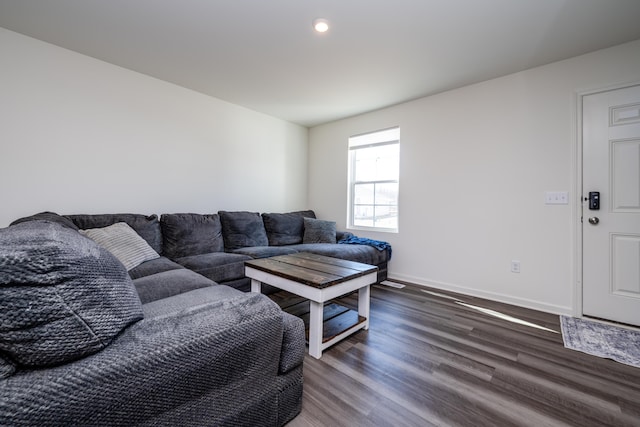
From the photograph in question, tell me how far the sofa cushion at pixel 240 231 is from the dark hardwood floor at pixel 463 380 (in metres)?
1.80

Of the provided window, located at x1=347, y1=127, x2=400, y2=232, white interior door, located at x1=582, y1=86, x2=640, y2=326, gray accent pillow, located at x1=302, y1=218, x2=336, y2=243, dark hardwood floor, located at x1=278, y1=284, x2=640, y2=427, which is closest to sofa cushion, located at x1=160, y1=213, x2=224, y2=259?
gray accent pillow, located at x1=302, y1=218, x2=336, y2=243

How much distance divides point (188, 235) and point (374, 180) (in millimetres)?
2603

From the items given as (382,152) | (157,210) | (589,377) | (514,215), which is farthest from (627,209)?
(157,210)

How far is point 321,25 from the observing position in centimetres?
212

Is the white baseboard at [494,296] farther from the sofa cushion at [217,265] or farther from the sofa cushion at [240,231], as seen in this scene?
the sofa cushion at [217,265]

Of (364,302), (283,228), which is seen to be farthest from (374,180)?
(364,302)

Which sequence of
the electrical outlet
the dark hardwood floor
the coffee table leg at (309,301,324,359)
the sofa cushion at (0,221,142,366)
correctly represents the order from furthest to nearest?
the electrical outlet
the coffee table leg at (309,301,324,359)
the dark hardwood floor
the sofa cushion at (0,221,142,366)

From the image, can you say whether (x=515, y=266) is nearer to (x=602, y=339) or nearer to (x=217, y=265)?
(x=602, y=339)

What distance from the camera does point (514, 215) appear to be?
111 inches

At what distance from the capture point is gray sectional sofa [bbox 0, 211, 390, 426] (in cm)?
64

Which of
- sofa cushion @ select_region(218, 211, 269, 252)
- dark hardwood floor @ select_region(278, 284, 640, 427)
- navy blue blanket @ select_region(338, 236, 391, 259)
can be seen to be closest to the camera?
dark hardwood floor @ select_region(278, 284, 640, 427)

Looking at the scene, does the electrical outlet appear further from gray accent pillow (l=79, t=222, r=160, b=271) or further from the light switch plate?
gray accent pillow (l=79, t=222, r=160, b=271)

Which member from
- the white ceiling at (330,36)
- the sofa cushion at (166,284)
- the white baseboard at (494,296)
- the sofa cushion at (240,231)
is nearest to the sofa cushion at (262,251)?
the sofa cushion at (240,231)

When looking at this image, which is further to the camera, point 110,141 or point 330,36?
point 110,141
